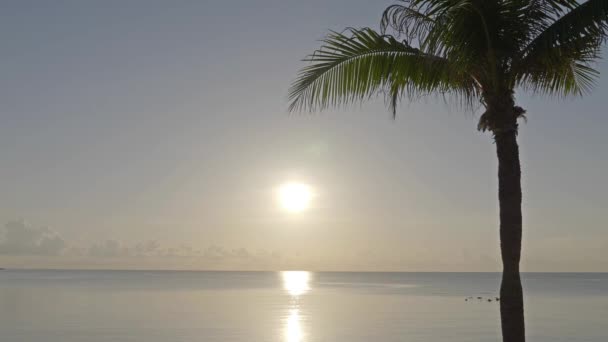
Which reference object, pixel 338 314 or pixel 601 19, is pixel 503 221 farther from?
pixel 338 314

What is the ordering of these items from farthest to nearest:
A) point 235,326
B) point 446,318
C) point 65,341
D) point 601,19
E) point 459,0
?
point 446,318
point 235,326
point 65,341
point 459,0
point 601,19

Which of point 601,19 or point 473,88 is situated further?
point 473,88

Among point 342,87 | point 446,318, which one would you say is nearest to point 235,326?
point 446,318

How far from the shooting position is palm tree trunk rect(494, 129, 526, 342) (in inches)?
330

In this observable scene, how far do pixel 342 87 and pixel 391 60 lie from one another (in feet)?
2.63

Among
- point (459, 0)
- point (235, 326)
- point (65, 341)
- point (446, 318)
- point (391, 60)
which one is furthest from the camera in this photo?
point (446, 318)

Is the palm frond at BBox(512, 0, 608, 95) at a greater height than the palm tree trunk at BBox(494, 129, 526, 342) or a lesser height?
greater

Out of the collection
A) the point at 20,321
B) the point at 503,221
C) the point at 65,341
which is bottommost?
the point at 503,221

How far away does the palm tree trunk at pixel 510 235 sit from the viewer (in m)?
8.38

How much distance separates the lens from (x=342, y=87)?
32.6 feet

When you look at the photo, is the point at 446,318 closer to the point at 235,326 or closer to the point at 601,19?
the point at 235,326

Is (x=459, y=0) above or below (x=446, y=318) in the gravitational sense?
below

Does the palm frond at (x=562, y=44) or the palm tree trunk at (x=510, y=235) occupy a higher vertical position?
the palm frond at (x=562, y=44)

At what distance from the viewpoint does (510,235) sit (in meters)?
8.47
